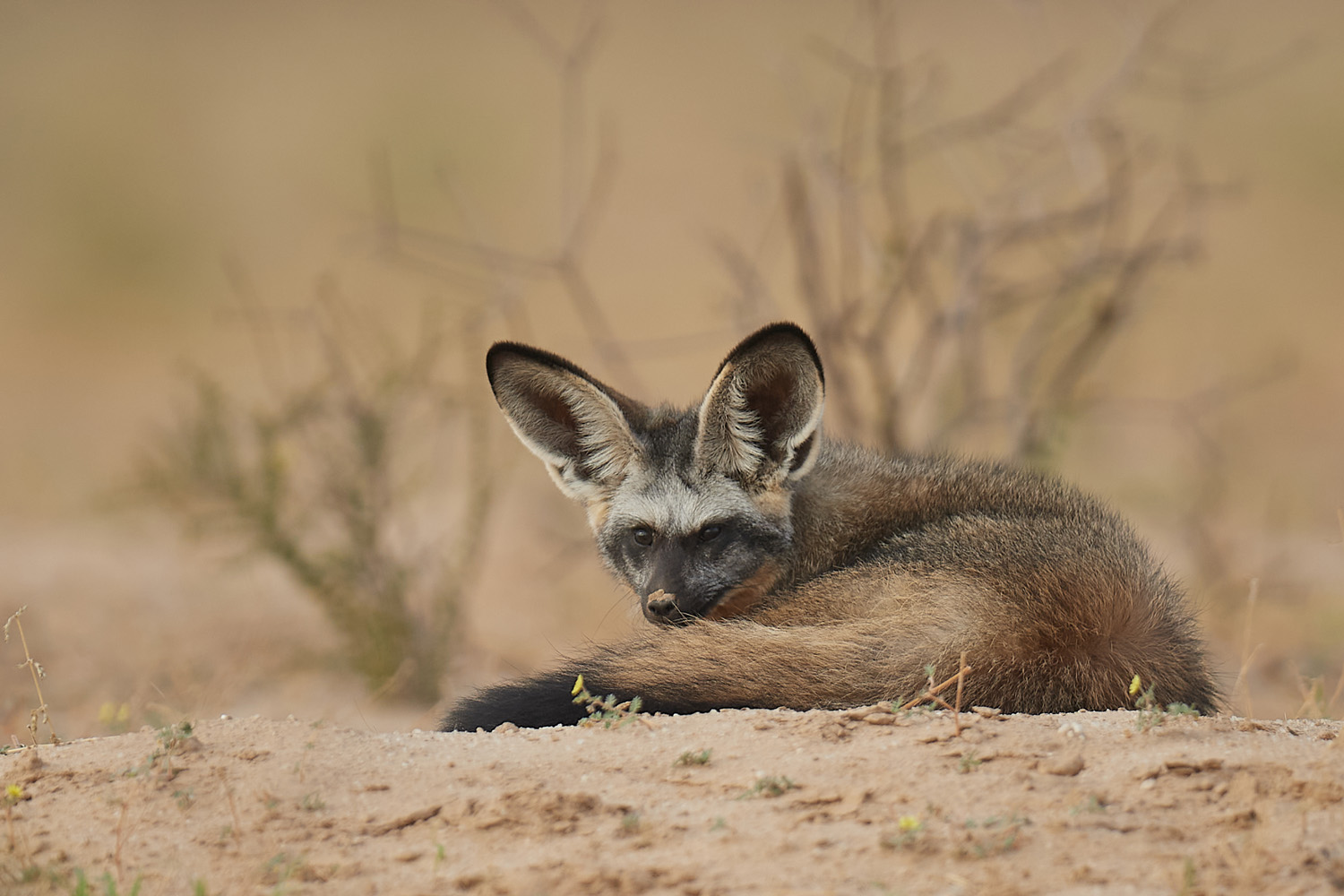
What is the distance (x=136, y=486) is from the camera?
6531mm

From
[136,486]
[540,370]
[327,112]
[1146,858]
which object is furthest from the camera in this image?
[327,112]

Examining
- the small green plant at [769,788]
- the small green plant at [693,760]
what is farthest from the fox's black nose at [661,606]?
the small green plant at [769,788]

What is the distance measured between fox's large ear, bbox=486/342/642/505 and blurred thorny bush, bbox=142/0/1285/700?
1.80 metres

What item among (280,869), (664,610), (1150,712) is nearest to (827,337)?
(664,610)

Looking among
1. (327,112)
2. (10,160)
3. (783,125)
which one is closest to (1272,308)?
(783,125)

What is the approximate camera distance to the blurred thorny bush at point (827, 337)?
6.74 metres

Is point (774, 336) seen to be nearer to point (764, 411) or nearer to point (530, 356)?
point (764, 411)

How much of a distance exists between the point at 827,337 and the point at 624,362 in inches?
53.0

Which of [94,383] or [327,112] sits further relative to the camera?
[327,112]

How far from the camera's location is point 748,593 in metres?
4.73

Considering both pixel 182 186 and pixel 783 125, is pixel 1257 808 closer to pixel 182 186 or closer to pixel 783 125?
pixel 783 125

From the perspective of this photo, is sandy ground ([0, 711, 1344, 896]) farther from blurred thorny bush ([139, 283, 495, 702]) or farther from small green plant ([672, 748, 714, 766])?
blurred thorny bush ([139, 283, 495, 702])

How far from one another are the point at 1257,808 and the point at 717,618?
236 cm

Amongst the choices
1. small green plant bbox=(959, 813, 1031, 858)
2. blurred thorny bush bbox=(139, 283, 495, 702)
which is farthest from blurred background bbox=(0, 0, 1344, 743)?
small green plant bbox=(959, 813, 1031, 858)
